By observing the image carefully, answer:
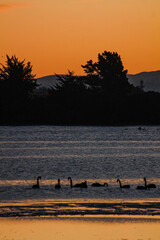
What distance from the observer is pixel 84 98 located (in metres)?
162

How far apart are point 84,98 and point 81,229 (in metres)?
138

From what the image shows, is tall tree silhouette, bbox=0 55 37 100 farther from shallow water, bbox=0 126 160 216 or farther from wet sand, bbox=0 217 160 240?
wet sand, bbox=0 217 160 240

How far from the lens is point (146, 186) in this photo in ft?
126

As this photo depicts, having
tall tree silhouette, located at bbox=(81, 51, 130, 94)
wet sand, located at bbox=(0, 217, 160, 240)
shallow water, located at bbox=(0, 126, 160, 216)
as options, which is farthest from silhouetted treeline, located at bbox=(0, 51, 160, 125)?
wet sand, located at bbox=(0, 217, 160, 240)

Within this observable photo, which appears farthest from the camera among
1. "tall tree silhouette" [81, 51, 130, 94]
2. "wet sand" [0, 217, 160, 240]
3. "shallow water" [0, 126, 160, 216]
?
"tall tree silhouette" [81, 51, 130, 94]

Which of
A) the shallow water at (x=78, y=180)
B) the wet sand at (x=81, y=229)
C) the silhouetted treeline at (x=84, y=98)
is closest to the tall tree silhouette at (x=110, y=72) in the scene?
the silhouetted treeline at (x=84, y=98)

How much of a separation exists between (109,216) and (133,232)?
9.70ft

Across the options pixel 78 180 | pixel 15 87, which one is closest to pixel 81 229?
pixel 78 180

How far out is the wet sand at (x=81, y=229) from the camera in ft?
77.2

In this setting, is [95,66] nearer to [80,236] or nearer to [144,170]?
[144,170]

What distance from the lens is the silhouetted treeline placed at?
156 metres

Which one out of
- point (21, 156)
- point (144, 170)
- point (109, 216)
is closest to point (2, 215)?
point (109, 216)

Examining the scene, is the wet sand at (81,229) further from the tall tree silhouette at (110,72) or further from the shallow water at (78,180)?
the tall tree silhouette at (110,72)

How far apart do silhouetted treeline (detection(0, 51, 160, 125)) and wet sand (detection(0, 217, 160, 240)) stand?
12765 centimetres
